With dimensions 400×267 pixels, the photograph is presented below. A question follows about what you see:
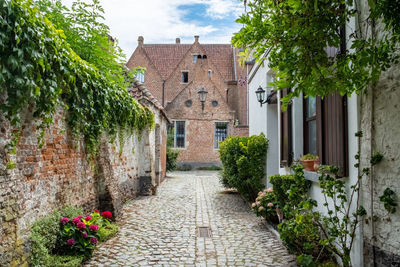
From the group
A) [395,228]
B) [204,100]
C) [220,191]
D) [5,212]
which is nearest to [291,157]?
[395,228]

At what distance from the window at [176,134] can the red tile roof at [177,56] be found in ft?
26.6

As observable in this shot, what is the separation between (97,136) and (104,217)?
1662 millimetres

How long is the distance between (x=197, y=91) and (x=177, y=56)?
10806mm

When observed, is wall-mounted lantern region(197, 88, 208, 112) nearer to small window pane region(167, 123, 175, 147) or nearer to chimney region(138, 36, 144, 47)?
small window pane region(167, 123, 175, 147)

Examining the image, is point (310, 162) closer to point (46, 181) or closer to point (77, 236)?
point (77, 236)

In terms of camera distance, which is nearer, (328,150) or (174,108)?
(328,150)

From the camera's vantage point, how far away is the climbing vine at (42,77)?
137 inches

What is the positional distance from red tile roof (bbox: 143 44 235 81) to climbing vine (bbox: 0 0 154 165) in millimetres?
26418

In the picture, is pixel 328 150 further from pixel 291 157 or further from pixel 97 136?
pixel 97 136

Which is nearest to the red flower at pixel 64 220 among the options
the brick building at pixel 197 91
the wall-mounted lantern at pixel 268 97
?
the wall-mounted lantern at pixel 268 97

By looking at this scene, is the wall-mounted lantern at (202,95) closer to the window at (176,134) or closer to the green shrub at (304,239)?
the window at (176,134)

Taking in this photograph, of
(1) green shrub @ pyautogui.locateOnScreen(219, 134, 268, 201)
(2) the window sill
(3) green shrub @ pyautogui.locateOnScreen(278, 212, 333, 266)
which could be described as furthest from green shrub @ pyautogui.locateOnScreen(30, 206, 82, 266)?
(1) green shrub @ pyautogui.locateOnScreen(219, 134, 268, 201)

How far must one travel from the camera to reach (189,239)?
6082mm

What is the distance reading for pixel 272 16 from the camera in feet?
11.5
